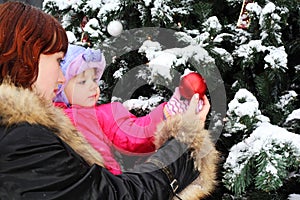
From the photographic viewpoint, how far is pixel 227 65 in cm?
197

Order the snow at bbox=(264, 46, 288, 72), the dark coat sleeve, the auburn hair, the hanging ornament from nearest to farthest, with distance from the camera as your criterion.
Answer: the dark coat sleeve
the auburn hair
the snow at bbox=(264, 46, 288, 72)
the hanging ornament

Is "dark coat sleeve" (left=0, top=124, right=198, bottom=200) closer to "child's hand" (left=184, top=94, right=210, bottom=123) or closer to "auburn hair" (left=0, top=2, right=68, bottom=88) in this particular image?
"auburn hair" (left=0, top=2, right=68, bottom=88)

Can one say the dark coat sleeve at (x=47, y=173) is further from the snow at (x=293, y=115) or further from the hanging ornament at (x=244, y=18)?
the hanging ornament at (x=244, y=18)

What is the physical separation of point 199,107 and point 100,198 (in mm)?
473

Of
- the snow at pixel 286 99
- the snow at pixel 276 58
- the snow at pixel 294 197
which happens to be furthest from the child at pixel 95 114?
the snow at pixel 294 197

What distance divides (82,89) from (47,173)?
2.18ft

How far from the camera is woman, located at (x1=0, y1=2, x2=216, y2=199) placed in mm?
1033

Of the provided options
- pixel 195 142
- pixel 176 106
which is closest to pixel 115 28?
pixel 176 106

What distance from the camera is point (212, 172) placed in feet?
4.50

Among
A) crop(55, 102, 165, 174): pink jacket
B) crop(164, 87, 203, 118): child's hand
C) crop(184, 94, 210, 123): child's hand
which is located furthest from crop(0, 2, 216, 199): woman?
crop(55, 102, 165, 174): pink jacket

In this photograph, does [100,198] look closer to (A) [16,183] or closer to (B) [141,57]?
(A) [16,183]

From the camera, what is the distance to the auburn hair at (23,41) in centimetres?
114

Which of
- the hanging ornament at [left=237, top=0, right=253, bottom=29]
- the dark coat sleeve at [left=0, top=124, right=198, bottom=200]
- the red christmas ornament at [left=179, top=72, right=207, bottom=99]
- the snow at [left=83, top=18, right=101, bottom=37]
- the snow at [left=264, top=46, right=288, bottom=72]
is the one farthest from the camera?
the snow at [left=83, top=18, right=101, bottom=37]

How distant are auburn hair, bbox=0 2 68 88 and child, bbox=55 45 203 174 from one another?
47cm
